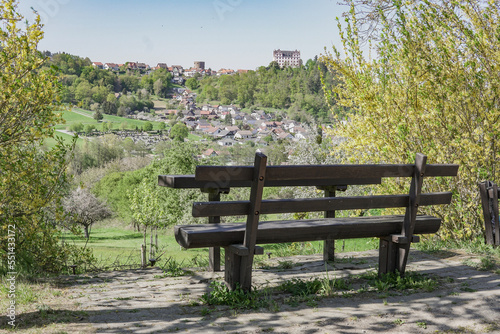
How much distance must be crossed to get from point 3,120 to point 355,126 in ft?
18.0

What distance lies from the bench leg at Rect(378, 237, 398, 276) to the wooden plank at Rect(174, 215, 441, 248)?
0.12 m

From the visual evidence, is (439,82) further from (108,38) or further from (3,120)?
(108,38)

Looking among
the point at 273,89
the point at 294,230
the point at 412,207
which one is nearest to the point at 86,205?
the point at 294,230

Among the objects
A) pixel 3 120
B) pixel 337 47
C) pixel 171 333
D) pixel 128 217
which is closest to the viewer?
pixel 171 333

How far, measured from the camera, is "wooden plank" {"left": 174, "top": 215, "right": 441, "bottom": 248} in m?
4.25

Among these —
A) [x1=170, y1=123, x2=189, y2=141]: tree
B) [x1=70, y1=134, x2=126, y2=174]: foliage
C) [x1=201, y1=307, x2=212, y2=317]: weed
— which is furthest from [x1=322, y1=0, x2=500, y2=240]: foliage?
[x1=170, y1=123, x2=189, y2=141]: tree

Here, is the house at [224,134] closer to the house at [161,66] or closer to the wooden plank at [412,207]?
the house at [161,66]

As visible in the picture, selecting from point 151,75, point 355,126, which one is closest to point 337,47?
point 355,126

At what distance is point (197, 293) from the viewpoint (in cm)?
473

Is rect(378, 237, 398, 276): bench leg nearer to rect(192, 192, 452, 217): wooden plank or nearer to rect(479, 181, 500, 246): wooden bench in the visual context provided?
rect(192, 192, 452, 217): wooden plank

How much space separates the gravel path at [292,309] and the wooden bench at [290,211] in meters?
0.50

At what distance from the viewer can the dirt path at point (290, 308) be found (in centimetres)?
372

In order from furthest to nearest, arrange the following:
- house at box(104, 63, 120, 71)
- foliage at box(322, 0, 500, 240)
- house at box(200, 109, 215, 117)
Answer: house at box(104, 63, 120, 71) < house at box(200, 109, 215, 117) < foliage at box(322, 0, 500, 240)

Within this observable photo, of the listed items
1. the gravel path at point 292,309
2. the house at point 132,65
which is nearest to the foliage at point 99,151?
the house at point 132,65
